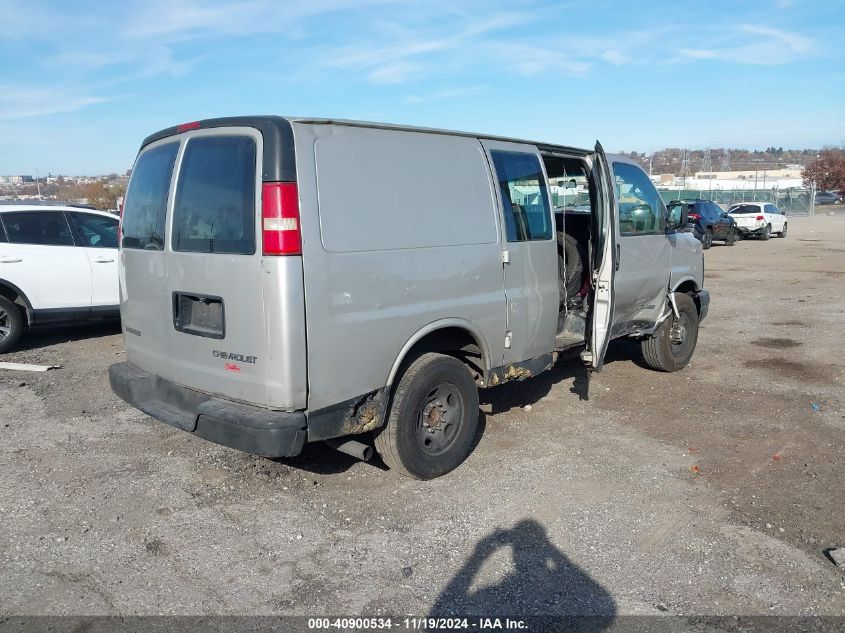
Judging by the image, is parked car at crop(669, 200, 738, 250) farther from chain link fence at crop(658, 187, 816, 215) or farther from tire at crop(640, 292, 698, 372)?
chain link fence at crop(658, 187, 816, 215)

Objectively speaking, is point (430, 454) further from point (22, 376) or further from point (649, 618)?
point (22, 376)

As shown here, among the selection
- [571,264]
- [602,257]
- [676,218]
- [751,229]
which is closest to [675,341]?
[676,218]

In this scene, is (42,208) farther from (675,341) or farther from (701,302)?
(701,302)

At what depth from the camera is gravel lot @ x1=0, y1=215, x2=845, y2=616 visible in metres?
3.39

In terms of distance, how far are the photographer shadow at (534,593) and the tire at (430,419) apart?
0.84m

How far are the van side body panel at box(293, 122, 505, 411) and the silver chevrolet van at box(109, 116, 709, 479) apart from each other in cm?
1

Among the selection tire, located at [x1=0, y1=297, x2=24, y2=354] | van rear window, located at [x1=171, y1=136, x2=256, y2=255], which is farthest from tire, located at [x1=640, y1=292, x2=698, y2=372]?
tire, located at [x1=0, y1=297, x2=24, y2=354]

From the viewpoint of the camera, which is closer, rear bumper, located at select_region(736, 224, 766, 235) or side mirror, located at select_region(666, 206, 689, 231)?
side mirror, located at select_region(666, 206, 689, 231)

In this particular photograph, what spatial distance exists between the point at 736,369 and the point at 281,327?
5.74m

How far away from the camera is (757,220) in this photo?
28.1 m

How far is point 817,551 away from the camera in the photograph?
375 cm

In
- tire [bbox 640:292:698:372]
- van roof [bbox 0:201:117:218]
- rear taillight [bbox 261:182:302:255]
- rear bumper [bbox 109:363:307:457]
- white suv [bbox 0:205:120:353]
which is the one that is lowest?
tire [bbox 640:292:698:372]

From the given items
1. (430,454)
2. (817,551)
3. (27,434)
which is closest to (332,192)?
(430,454)

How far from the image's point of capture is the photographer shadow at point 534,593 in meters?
3.22
